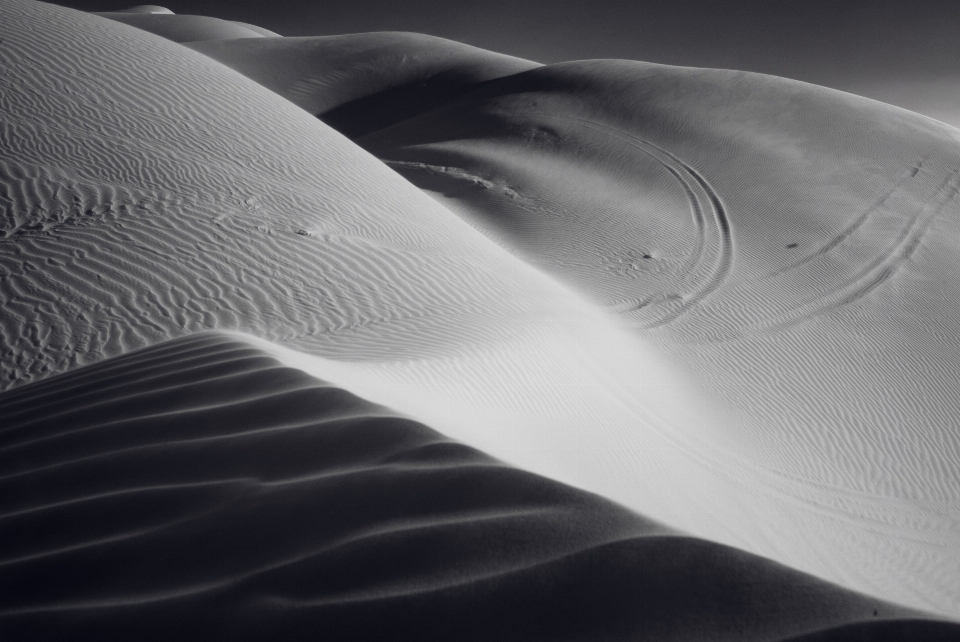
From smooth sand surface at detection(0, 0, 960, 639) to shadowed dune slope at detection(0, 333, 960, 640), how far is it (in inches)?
12.6

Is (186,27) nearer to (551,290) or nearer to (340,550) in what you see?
(551,290)

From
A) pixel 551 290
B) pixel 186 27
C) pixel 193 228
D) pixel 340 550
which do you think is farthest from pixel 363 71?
pixel 340 550

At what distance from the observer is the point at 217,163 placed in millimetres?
7828

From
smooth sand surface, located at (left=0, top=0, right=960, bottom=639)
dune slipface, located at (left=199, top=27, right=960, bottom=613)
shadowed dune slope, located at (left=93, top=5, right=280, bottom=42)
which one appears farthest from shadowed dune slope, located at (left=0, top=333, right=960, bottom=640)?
shadowed dune slope, located at (left=93, top=5, right=280, bottom=42)

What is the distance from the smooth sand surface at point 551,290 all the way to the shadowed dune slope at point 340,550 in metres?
0.32

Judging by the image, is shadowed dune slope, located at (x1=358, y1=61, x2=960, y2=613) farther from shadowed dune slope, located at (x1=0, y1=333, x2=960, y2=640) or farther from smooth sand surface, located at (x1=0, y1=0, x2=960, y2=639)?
shadowed dune slope, located at (x1=0, y1=333, x2=960, y2=640)

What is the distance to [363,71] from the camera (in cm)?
3009

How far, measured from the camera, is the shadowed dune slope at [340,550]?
134cm

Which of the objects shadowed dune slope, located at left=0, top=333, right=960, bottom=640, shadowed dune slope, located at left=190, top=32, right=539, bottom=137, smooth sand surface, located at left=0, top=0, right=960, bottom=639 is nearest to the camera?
shadowed dune slope, located at left=0, top=333, right=960, bottom=640

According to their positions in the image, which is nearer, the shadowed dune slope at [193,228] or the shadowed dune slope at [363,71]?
the shadowed dune slope at [193,228]

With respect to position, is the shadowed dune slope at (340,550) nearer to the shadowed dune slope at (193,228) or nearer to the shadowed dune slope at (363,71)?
the shadowed dune slope at (193,228)

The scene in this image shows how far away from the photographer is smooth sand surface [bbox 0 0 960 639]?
4.84m

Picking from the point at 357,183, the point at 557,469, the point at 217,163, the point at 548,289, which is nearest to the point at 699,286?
the point at 548,289

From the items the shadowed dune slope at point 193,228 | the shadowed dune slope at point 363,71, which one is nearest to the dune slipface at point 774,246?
the shadowed dune slope at point 193,228
